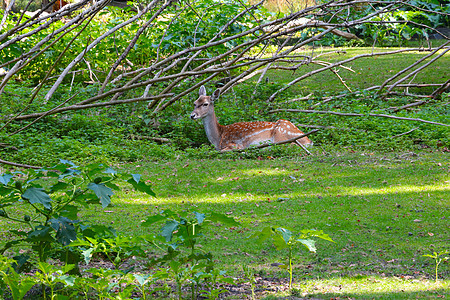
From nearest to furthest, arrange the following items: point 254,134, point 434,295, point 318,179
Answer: point 434,295, point 318,179, point 254,134

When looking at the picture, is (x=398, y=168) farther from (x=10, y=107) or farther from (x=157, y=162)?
(x=10, y=107)

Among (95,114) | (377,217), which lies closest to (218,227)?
(377,217)

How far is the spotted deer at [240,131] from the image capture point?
9.23 metres

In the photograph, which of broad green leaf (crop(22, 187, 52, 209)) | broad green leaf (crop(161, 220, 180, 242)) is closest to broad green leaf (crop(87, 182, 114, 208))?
broad green leaf (crop(22, 187, 52, 209))

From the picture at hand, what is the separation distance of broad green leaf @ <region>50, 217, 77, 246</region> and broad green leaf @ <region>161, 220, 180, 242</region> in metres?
0.44

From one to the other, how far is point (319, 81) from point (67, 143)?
28.4 ft

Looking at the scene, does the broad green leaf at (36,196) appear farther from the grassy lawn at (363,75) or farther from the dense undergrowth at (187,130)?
the grassy lawn at (363,75)

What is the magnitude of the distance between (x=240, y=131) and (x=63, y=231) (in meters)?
7.31

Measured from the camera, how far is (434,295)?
2.99 meters

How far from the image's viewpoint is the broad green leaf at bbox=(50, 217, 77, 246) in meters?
2.38

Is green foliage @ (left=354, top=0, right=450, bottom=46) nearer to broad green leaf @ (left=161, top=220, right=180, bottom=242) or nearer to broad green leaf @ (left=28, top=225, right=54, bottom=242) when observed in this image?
broad green leaf @ (left=161, top=220, right=180, bottom=242)

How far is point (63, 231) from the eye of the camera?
7.84 ft

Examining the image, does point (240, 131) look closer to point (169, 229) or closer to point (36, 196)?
point (169, 229)

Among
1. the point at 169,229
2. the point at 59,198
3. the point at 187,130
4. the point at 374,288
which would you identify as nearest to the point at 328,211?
the point at 374,288
